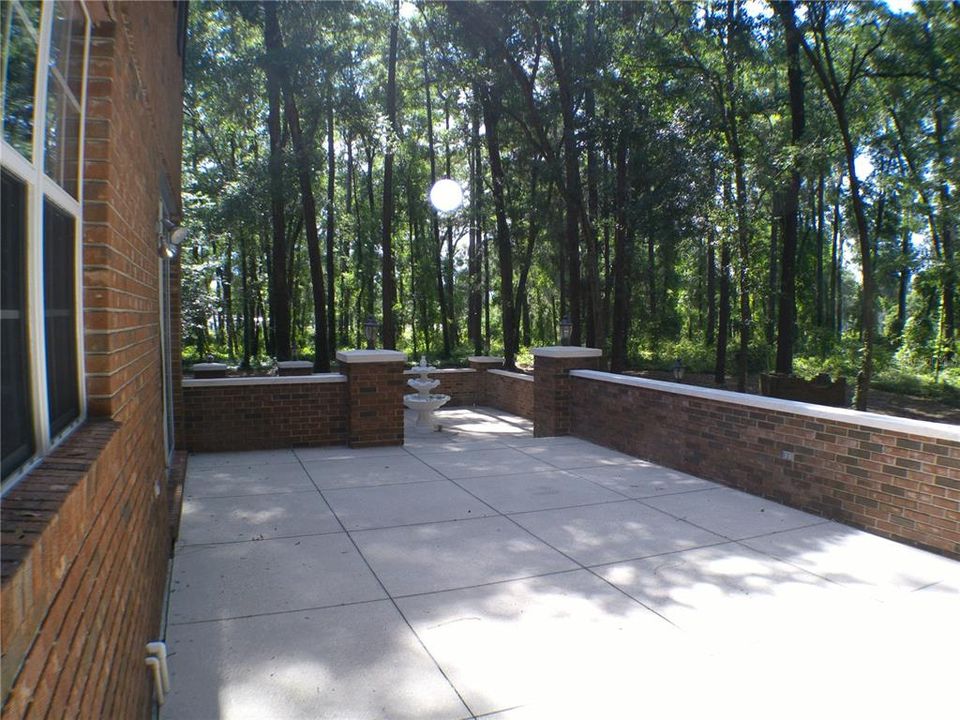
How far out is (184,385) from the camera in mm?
8133

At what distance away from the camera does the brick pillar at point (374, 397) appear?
27.9ft

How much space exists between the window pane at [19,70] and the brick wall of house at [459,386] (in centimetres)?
1290

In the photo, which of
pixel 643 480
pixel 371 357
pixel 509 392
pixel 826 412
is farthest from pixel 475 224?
pixel 826 412

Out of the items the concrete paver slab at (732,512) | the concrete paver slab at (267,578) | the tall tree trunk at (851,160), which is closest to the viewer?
the concrete paver slab at (267,578)

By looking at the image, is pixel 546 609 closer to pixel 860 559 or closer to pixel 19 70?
pixel 860 559

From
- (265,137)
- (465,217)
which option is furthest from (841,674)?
(265,137)

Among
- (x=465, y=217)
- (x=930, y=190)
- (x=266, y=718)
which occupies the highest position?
(x=465, y=217)

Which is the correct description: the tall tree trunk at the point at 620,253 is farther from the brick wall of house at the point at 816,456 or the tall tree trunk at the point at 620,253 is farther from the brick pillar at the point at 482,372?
the brick wall of house at the point at 816,456

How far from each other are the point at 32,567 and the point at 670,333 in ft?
92.3

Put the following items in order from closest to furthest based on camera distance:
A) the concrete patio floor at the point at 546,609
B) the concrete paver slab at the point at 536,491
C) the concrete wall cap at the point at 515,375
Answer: the concrete patio floor at the point at 546,609 < the concrete paver slab at the point at 536,491 < the concrete wall cap at the point at 515,375

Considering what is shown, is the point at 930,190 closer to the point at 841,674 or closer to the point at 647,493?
the point at 647,493

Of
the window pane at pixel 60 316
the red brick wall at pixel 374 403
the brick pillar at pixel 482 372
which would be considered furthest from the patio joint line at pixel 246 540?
the brick pillar at pixel 482 372

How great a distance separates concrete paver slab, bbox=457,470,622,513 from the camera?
19.2ft

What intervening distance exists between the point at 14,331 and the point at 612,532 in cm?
434
